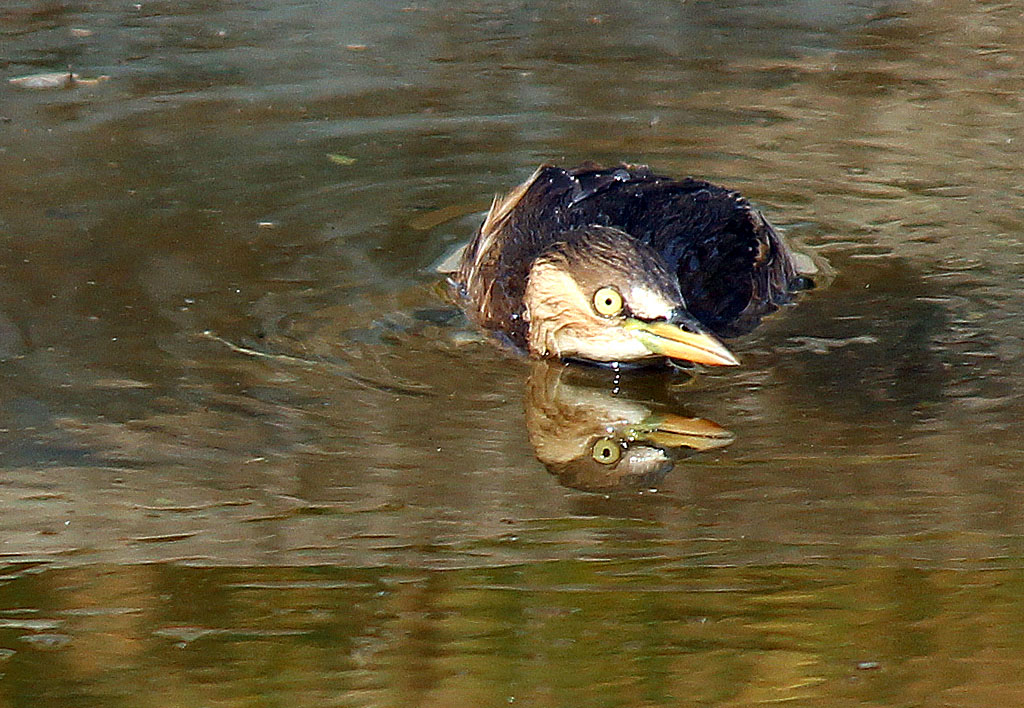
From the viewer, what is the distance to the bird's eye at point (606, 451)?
5.00 m

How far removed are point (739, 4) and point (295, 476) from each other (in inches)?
235

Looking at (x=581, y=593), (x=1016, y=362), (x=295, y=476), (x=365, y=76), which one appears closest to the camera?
(x=581, y=593)

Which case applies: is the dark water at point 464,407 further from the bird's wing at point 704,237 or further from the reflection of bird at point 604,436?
the bird's wing at point 704,237

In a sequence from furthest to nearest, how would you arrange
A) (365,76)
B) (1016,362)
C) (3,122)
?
(365,76), (3,122), (1016,362)

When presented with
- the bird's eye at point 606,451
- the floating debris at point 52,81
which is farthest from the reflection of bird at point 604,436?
the floating debris at point 52,81

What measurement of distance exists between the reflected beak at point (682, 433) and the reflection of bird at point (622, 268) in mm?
250

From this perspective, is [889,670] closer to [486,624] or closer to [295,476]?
[486,624]

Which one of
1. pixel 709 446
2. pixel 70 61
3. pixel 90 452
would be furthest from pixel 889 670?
pixel 70 61

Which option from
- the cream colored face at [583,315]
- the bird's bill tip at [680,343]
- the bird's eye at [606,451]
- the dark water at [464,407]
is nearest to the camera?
the dark water at [464,407]

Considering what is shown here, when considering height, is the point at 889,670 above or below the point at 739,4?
below

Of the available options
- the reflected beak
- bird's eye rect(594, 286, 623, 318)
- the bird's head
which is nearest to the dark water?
the reflected beak

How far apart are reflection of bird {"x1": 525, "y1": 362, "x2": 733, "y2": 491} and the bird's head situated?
0.20m

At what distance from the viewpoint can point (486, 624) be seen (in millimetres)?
4023

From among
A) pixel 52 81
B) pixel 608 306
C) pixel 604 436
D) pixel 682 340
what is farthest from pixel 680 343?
pixel 52 81
